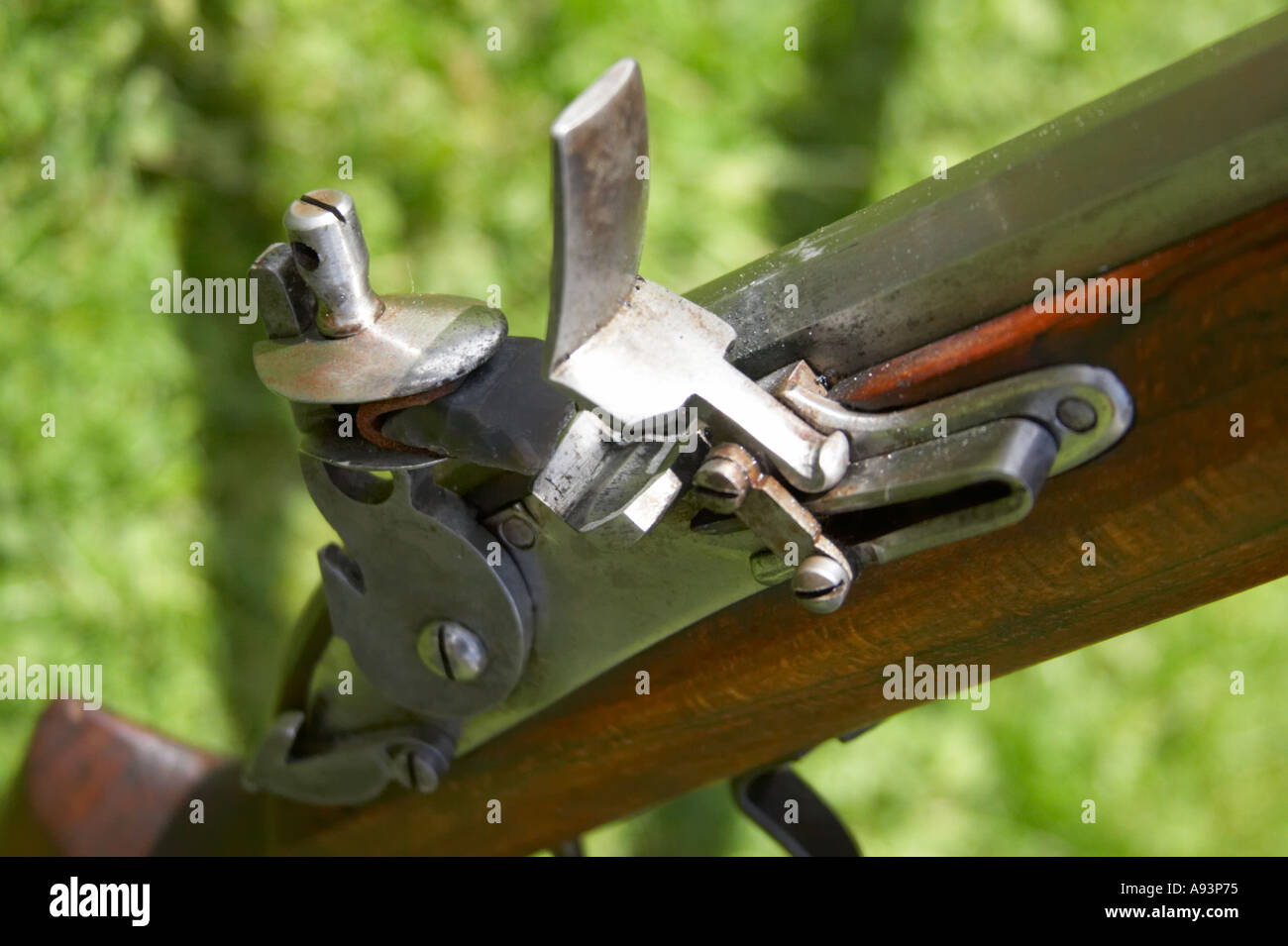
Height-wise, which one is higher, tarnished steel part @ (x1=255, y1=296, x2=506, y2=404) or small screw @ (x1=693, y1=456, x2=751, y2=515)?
tarnished steel part @ (x1=255, y1=296, x2=506, y2=404)

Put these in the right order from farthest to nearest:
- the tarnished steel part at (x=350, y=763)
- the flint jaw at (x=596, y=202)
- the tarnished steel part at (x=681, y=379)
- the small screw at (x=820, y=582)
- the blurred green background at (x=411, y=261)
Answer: the blurred green background at (x=411, y=261) → the tarnished steel part at (x=350, y=763) → the small screw at (x=820, y=582) → the tarnished steel part at (x=681, y=379) → the flint jaw at (x=596, y=202)

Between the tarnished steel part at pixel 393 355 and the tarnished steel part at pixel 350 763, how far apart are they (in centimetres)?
50

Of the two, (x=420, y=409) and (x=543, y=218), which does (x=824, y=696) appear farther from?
(x=543, y=218)

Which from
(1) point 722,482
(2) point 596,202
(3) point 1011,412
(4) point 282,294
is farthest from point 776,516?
(4) point 282,294

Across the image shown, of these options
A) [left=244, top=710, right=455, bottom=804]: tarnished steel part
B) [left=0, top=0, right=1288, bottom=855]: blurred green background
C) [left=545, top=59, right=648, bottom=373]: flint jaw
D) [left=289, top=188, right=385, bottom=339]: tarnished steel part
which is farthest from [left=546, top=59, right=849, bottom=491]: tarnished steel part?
[left=0, top=0, right=1288, bottom=855]: blurred green background

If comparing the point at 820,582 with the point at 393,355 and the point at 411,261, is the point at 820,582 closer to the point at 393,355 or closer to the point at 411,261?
the point at 393,355

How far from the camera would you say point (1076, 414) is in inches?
34.8

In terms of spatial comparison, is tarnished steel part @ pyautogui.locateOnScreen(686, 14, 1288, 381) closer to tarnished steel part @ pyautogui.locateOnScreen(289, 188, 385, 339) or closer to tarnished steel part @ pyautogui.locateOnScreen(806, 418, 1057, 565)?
tarnished steel part @ pyautogui.locateOnScreen(806, 418, 1057, 565)

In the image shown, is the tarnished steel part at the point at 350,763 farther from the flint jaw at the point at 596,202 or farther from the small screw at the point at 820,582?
the flint jaw at the point at 596,202

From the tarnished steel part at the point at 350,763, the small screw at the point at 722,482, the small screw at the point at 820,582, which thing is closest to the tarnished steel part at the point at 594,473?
the small screw at the point at 722,482

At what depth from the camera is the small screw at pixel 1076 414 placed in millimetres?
879

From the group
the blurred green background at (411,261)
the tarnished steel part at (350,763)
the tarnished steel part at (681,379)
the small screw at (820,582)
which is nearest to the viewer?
the tarnished steel part at (681,379)

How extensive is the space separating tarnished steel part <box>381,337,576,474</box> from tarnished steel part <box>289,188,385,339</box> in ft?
0.28

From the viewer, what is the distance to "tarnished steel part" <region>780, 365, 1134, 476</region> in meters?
0.87
